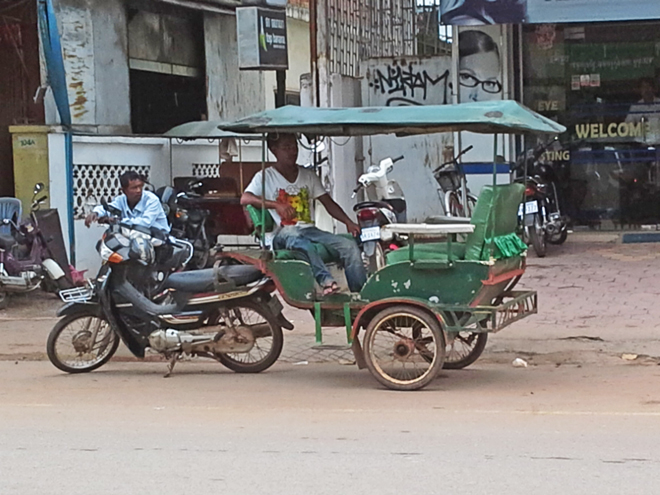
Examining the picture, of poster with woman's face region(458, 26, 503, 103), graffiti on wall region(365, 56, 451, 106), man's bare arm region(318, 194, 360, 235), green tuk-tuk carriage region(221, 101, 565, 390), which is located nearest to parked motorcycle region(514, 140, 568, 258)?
poster with woman's face region(458, 26, 503, 103)

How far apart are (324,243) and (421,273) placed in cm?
86

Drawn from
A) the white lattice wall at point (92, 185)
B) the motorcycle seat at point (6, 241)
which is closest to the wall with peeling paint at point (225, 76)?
the white lattice wall at point (92, 185)

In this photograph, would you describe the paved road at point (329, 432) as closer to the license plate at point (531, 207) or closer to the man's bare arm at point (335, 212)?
the man's bare arm at point (335, 212)

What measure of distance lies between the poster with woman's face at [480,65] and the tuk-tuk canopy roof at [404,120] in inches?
257

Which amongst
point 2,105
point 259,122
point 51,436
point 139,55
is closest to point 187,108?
point 139,55

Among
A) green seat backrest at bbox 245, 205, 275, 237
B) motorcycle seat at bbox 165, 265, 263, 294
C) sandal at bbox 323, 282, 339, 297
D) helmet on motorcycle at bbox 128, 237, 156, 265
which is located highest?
green seat backrest at bbox 245, 205, 275, 237

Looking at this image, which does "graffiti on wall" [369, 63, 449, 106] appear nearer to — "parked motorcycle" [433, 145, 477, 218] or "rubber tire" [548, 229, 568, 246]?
"parked motorcycle" [433, 145, 477, 218]

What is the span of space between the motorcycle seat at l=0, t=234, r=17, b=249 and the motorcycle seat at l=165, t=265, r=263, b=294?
3.88 m

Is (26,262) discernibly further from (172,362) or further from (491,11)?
(491,11)

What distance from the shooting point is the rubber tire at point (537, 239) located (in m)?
13.3

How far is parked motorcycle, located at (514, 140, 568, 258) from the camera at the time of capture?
13.2 m

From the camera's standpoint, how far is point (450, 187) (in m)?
13.1

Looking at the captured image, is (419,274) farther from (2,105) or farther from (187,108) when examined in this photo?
(187,108)

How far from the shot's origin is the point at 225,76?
17.8 meters
